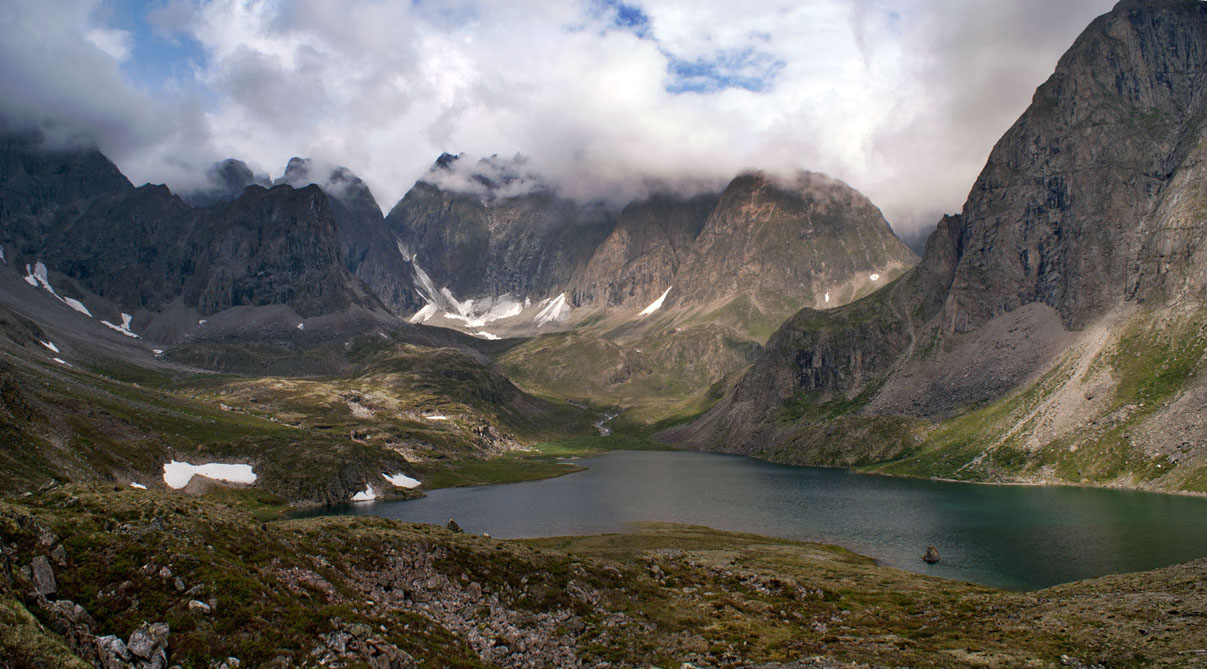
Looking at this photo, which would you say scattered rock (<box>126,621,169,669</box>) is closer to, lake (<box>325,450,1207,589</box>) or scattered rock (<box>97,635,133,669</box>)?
scattered rock (<box>97,635,133,669</box>)

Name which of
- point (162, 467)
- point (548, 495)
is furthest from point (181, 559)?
point (548, 495)

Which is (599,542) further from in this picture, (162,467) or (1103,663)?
(162,467)

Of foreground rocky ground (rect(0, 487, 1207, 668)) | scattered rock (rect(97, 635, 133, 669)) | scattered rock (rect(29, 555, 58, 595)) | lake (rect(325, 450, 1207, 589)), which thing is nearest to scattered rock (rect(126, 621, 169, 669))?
foreground rocky ground (rect(0, 487, 1207, 668))

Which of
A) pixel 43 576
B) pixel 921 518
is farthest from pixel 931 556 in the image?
pixel 43 576

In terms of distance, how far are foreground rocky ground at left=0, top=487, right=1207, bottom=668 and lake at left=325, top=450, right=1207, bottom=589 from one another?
25370mm

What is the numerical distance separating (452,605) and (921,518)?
119645 mm

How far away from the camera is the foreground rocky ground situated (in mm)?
33781

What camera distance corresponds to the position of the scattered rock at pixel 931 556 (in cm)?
10606

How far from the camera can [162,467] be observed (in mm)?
152500

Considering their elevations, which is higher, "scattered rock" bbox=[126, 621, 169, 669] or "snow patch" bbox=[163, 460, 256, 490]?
"scattered rock" bbox=[126, 621, 169, 669]

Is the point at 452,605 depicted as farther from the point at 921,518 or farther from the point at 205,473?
the point at 205,473

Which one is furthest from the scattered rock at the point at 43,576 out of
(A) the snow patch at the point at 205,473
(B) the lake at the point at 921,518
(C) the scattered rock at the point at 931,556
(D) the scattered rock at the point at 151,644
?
(A) the snow patch at the point at 205,473

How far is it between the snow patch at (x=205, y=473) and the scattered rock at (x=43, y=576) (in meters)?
130

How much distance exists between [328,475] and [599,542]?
313ft
